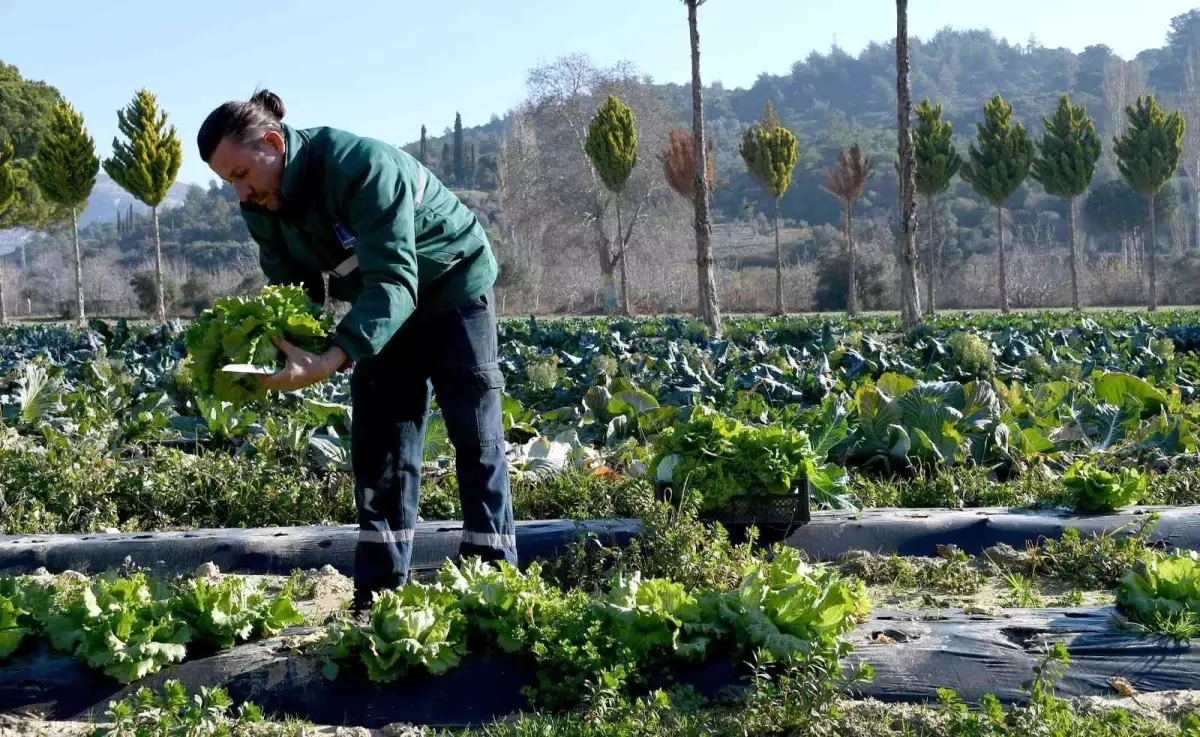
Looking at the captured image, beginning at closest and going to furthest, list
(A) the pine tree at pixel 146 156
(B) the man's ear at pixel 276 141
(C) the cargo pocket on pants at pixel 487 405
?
(B) the man's ear at pixel 276 141
(C) the cargo pocket on pants at pixel 487 405
(A) the pine tree at pixel 146 156

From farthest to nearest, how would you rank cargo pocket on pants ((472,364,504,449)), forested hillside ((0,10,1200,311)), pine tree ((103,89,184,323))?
forested hillside ((0,10,1200,311)) < pine tree ((103,89,184,323)) < cargo pocket on pants ((472,364,504,449))

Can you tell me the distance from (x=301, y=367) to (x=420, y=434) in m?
0.77

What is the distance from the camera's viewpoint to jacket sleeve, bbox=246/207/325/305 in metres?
3.55

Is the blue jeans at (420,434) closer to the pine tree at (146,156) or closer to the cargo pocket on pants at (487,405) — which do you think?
the cargo pocket on pants at (487,405)

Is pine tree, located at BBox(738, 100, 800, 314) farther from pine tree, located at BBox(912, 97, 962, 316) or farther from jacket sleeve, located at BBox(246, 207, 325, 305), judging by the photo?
jacket sleeve, located at BBox(246, 207, 325, 305)

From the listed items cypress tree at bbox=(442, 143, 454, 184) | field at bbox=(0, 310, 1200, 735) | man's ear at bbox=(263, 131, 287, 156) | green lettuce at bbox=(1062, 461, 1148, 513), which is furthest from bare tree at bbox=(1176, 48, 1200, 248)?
man's ear at bbox=(263, 131, 287, 156)

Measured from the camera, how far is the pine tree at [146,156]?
26.5 meters

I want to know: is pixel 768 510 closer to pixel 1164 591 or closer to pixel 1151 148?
pixel 1164 591

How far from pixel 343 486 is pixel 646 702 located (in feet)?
10.3

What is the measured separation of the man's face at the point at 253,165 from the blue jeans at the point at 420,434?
606mm

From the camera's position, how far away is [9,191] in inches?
1112

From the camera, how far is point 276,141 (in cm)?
323

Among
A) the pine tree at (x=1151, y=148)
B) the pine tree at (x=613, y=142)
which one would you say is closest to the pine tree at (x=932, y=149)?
the pine tree at (x=1151, y=148)

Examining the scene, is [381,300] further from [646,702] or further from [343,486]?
[343,486]
